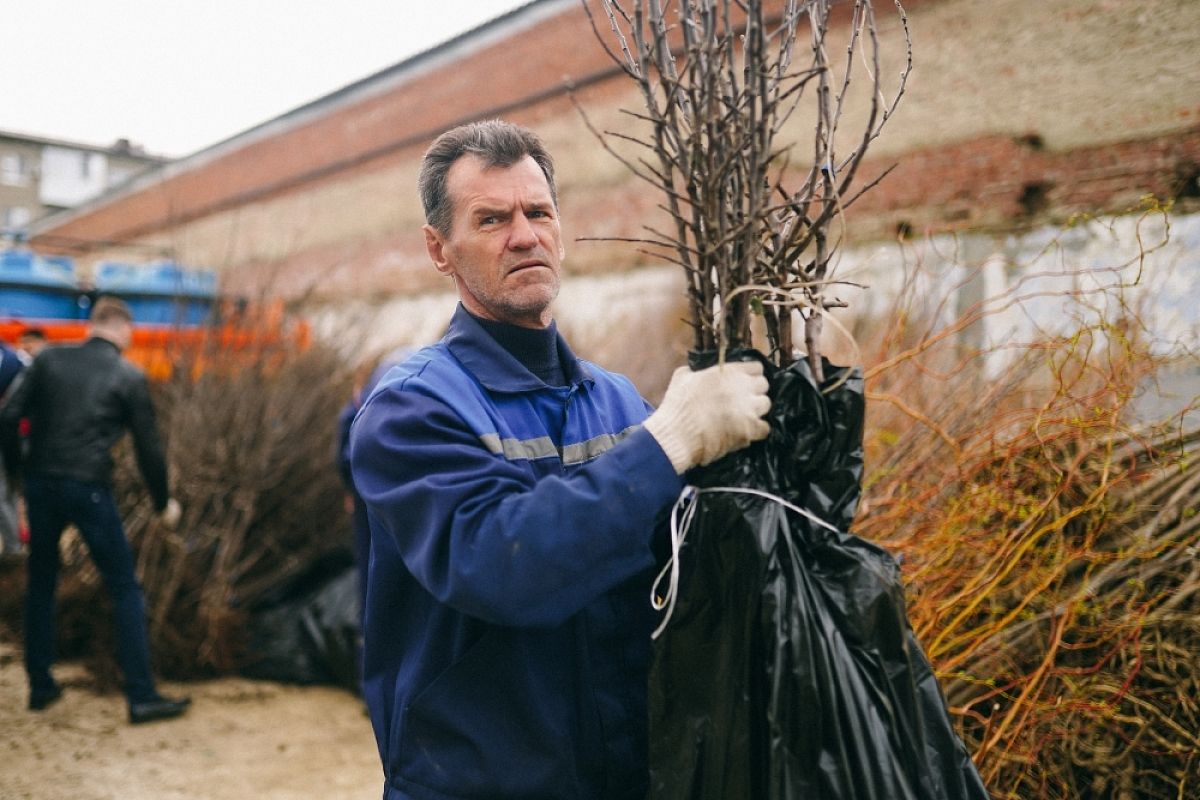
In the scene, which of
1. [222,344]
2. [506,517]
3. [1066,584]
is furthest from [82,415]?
[1066,584]

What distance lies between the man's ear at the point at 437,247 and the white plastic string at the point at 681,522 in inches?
30.1

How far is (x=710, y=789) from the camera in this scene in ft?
4.51

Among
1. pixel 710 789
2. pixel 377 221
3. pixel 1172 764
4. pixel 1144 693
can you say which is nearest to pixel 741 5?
pixel 710 789

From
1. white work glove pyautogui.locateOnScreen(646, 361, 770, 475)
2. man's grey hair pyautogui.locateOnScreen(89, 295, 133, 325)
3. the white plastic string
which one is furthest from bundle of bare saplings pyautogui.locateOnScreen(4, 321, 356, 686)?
white work glove pyautogui.locateOnScreen(646, 361, 770, 475)

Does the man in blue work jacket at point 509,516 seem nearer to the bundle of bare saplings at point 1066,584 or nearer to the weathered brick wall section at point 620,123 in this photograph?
the bundle of bare saplings at point 1066,584

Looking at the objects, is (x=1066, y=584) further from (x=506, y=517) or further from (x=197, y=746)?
(x=197, y=746)

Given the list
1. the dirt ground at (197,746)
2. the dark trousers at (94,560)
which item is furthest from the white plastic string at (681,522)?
the dark trousers at (94,560)

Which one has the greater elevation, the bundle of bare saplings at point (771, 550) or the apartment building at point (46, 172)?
the apartment building at point (46, 172)

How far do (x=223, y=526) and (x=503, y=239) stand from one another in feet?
15.0

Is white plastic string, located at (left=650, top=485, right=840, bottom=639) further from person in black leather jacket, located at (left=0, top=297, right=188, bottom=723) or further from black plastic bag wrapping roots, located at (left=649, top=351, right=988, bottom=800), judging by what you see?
person in black leather jacket, located at (left=0, top=297, right=188, bottom=723)

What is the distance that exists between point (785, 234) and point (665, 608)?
0.76 meters

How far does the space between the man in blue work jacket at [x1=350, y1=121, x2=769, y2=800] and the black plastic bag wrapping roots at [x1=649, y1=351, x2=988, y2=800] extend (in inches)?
3.8

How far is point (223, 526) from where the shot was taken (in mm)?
5520

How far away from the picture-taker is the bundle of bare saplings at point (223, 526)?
5195 mm
